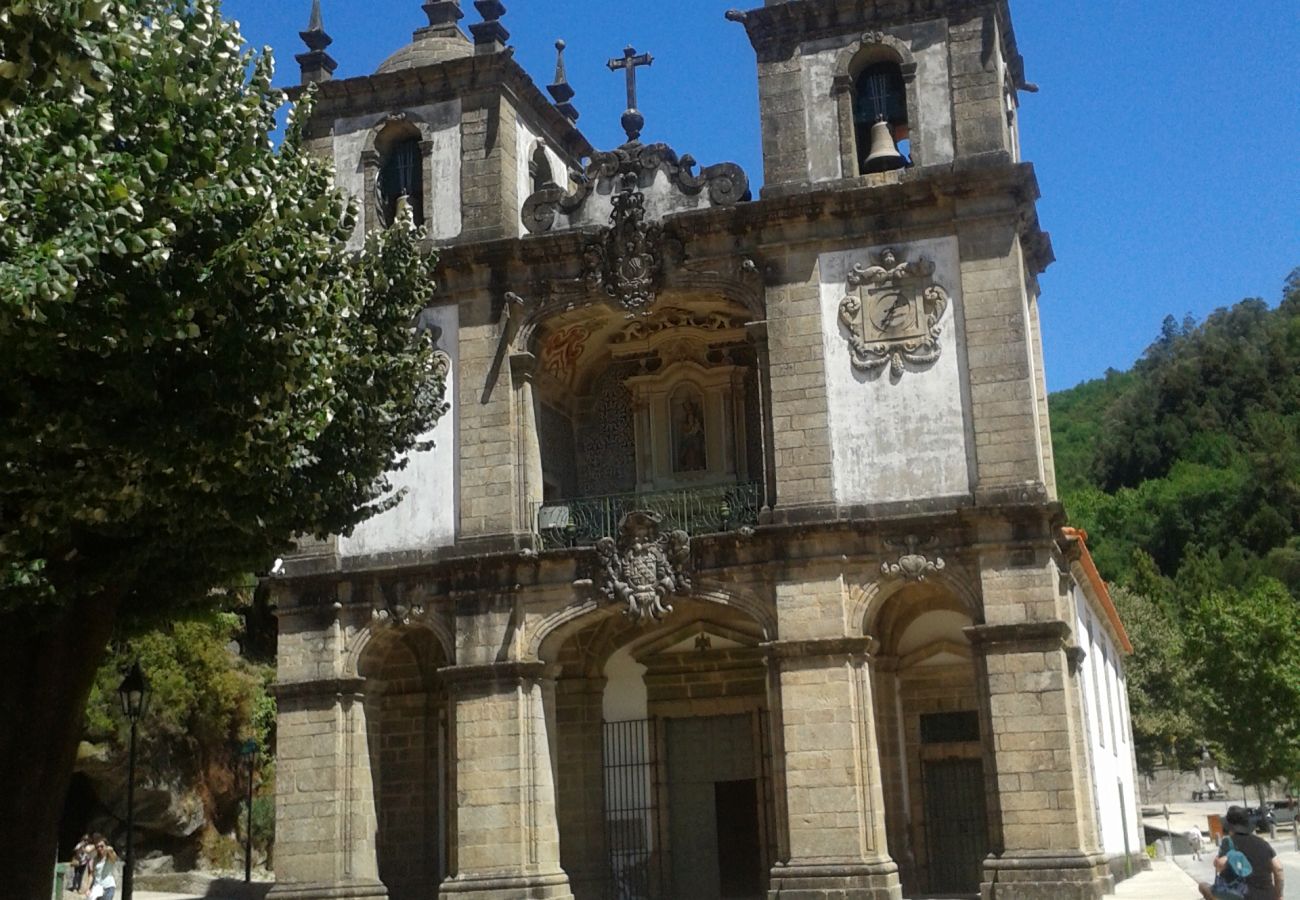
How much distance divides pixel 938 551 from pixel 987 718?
2270 mm

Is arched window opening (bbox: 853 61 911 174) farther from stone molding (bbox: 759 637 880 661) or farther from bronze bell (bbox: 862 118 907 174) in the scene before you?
stone molding (bbox: 759 637 880 661)

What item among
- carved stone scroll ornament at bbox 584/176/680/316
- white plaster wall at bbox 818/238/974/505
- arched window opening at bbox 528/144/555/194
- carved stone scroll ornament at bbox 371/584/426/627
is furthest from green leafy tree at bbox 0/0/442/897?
arched window opening at bbox 528/144/555/194

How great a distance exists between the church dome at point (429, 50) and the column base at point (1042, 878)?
15.2 m

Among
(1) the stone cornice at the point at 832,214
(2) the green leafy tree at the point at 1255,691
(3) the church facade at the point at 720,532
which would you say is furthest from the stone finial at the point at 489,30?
(2) the green leafy tree at the point at 1255,691

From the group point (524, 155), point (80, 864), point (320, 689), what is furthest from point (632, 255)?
point (80, 864)

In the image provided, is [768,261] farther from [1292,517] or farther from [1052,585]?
[1292,517]

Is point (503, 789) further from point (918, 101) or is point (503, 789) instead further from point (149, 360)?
point (918, 101)

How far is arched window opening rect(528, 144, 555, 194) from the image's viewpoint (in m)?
25.6

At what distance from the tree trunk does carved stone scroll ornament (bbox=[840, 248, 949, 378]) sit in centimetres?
1128

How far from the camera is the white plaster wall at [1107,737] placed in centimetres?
2361

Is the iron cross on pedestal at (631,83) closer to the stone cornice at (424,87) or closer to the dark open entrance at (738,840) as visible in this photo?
the stone cornice at (424,87)

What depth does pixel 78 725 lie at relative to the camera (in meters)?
14.0

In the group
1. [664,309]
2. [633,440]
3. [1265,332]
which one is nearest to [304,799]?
[633,440]

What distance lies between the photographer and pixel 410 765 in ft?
79.7
